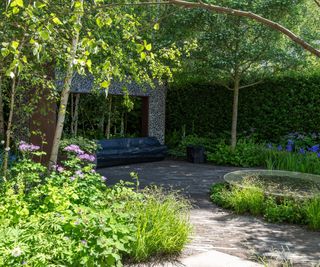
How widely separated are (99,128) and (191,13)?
16.8 feet

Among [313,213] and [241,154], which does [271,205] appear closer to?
[313,213]

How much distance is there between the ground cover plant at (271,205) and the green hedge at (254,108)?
5.82m

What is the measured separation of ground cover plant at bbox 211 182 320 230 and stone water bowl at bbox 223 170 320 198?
73 millimetres

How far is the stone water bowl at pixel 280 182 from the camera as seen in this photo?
5.83 metres

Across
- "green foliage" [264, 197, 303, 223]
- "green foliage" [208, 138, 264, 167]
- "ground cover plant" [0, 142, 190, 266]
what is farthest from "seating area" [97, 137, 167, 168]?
"ground cover plant" [0, 142, 190, 266]

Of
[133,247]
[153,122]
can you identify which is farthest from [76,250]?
[153,122]

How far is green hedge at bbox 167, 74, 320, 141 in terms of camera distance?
11367 millimetres

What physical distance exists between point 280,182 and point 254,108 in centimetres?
604

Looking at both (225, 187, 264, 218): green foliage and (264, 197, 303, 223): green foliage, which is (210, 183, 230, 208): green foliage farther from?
(264, 197, 303, 223): green foliage

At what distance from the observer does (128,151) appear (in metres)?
11.4

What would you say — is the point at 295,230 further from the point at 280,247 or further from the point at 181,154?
the point at 181,154

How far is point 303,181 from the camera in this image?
662 cm

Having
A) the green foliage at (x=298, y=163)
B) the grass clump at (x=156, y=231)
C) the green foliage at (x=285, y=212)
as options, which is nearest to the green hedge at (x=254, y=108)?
the green foliage at (x=298, y=163)

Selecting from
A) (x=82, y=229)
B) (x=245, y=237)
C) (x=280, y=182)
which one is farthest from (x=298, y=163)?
(x=82, y=229)
